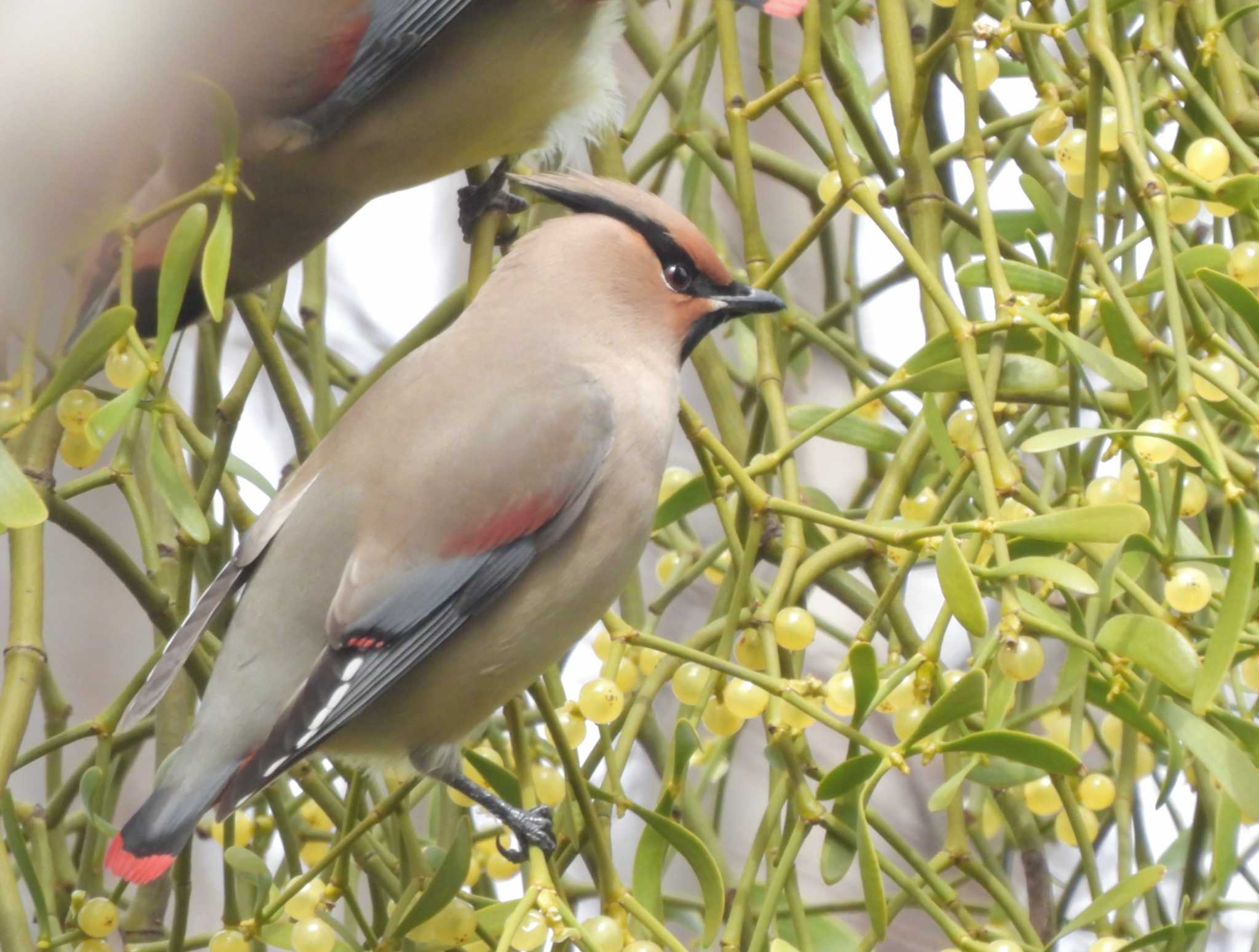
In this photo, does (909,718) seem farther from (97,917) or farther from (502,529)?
(97,917)

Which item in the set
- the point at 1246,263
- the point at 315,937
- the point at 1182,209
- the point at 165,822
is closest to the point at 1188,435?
the point at 1246,263

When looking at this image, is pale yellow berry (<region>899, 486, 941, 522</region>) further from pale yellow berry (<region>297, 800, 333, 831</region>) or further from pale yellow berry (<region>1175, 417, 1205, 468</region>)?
pale yellow berry (<region>297, 800, 333, 831</region>)

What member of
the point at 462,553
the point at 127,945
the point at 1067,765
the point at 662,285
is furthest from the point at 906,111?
the point at 127,945

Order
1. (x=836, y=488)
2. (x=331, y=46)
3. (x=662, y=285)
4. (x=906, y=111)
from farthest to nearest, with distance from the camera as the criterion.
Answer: (x=836, y=488) < (x=331, y=46) < (x=662, y=285) < (x=906, y=111)

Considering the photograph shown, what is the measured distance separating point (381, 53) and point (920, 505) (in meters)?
0.86

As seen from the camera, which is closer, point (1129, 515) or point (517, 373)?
point (1129, 515)

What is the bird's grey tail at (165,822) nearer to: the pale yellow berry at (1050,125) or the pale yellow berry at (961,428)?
the pale yellow berry at (961,428)

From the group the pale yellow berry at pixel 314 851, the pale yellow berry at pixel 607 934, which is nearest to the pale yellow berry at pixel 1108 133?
the pale yellow berry at pixel 607 934

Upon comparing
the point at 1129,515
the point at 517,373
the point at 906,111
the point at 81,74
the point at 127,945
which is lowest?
the point at 127,945

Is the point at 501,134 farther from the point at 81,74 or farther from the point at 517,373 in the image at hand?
the point at 81,74

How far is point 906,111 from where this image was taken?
4.89ft

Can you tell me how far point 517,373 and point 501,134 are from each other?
482 millimetres

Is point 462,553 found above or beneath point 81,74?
beneath

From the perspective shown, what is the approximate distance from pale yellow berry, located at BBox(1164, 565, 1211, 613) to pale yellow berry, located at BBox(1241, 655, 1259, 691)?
0.74ft
